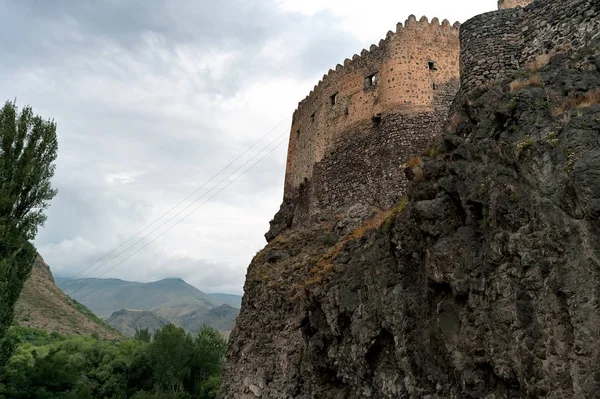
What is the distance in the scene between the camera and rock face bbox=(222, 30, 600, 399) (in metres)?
6.90

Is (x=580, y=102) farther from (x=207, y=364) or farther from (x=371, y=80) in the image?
(x=207, y=364)

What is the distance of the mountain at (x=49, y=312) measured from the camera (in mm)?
54531

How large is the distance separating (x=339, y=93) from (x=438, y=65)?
469 centimetres

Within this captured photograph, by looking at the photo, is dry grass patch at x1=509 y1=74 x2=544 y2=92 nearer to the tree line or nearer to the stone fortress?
the stone fortress

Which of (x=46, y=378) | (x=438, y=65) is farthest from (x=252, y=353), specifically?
(x=46, y=378)

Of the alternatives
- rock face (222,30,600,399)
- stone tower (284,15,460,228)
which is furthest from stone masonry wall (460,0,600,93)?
stone tower (284,15,460,228)

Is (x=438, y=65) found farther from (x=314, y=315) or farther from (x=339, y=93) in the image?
(x=314, y=315)

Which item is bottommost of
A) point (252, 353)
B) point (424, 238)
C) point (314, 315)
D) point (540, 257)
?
point (252, 353)

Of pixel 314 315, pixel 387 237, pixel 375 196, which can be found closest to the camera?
pixel 387 237

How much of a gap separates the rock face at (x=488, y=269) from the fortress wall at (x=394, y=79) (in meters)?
9.13

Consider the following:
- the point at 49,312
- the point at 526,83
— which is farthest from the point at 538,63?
the point at 49,312

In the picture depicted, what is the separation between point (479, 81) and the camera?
38.8ft

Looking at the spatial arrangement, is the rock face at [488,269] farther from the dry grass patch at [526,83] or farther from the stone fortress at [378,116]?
the stone fortress at [378,116]

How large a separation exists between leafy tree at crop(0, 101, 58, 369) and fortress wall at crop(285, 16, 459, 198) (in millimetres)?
11941
